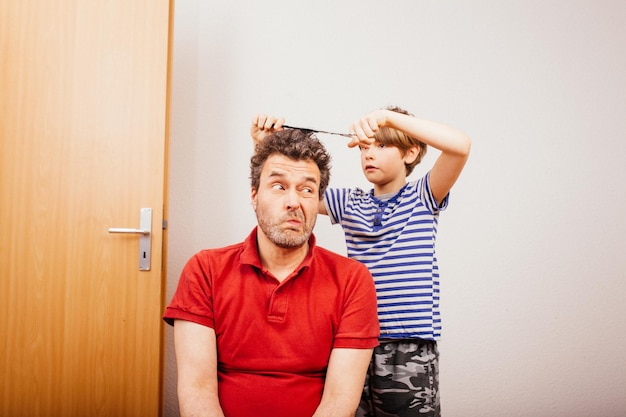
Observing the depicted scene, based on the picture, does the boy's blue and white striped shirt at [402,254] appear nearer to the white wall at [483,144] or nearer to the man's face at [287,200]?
the man's face at [287,200]

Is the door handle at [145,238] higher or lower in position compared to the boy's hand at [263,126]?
lower

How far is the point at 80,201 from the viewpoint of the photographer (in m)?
1.67

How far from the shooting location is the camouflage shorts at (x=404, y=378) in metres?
1.31

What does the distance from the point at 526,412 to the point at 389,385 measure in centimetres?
122

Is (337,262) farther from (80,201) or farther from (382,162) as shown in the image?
(80,201)

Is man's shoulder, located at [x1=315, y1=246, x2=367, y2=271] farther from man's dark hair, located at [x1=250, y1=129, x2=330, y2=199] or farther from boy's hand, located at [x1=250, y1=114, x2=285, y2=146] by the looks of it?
boy's hand, located at [x1=250, y1=114, x2=285, y2=146]

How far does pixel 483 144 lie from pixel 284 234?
4.48 ft

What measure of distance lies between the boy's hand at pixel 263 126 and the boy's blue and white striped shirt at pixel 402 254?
1.27 feet

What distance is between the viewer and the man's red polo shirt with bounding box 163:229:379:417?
1133 mm

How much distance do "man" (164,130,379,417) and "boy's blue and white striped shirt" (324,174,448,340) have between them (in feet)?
0.49

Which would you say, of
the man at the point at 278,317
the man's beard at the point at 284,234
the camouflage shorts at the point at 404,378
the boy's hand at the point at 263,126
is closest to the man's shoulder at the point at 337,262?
the man at the point at 278,317

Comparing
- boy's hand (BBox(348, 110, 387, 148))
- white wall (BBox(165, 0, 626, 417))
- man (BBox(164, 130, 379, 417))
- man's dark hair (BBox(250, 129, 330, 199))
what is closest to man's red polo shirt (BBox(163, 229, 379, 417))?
man (BBox(164, 130, 379, 417))

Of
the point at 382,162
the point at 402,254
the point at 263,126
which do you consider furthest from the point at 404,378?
the point at 263,126

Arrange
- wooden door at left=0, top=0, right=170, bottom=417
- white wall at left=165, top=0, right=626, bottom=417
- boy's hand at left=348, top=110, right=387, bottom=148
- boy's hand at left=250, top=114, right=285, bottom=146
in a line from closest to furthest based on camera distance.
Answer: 1. boy's hand at left=348, top=110, right=387, bottom=148
2. boy's hand at left=250, top=114, right=285, bottom=146
3. wooden door at left=0, top=0, right=170, bottom=417
4. white wall at left=165, top=0, right=626, bottom=417
